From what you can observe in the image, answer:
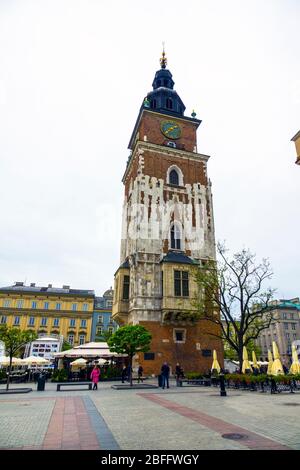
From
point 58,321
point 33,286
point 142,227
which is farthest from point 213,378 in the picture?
point 33,286

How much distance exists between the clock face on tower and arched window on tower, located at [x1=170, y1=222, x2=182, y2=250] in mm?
12045

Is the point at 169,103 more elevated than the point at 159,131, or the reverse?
the point at 169,103

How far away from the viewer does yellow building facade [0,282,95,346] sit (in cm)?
6353

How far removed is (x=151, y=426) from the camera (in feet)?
27.2

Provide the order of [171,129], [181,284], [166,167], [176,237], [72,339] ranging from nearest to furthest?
[181,284], [176,237], [166,167], [171,129], [72,339]

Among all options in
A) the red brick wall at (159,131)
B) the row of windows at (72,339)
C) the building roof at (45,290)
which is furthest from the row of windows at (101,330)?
the red brick wall at (159,131)

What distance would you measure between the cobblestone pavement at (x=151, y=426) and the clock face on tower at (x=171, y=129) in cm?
3233

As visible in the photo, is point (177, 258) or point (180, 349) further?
point (177, 258)

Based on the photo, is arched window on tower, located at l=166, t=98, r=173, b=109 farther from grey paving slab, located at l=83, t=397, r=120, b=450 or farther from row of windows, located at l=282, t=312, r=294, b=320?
row of windows, located at l=282, t=312, r=294, b=320

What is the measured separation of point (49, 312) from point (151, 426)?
61.4 m

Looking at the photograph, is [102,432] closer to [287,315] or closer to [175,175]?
[175,175]

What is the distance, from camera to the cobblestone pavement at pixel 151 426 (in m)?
6.53

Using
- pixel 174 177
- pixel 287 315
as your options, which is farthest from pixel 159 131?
pixel 287 315

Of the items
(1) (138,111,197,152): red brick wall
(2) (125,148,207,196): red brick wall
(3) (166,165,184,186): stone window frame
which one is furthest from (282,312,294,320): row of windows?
(3) (166,165,184,186): stone window frame
